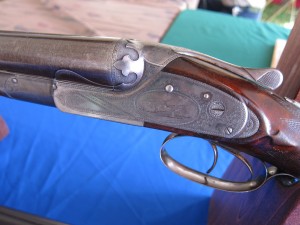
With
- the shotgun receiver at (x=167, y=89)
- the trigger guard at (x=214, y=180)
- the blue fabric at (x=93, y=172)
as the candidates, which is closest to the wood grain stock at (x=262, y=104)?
the shotgun receiver at (x=167, y=89)

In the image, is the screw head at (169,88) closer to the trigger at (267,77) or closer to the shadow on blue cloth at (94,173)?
the trigger at (267,77)

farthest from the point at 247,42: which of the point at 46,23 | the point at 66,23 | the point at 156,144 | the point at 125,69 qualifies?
the point at 125,69

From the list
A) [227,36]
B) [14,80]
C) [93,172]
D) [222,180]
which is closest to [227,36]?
[227,36]

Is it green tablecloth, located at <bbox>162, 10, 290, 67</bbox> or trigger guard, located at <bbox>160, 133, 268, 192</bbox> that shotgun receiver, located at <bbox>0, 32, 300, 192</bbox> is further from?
green tablecloth, located at <bbox>162, 10, 290, 67</bbox>

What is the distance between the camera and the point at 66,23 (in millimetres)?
1921

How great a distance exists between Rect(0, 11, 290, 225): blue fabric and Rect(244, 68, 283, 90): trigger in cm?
64

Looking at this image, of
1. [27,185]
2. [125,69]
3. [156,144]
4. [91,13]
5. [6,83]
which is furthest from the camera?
[91,13]

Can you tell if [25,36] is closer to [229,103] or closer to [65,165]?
[229,103]

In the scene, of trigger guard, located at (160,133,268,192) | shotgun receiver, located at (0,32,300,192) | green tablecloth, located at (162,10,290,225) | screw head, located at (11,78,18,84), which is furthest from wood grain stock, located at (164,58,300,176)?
green tablecloth, located at (162,10,290,225)

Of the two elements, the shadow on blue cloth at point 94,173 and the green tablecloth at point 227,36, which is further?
the green tablecloth at point 227,36

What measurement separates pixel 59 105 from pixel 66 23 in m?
1.50

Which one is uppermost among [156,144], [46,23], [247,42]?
[247,42]

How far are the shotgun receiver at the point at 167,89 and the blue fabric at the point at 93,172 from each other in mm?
526

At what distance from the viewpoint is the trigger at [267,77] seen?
0.51 m
